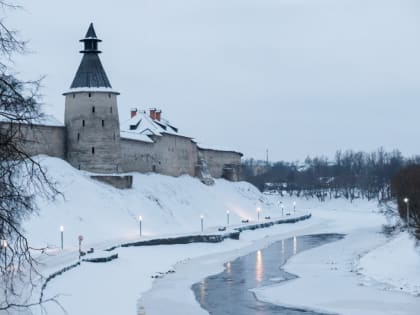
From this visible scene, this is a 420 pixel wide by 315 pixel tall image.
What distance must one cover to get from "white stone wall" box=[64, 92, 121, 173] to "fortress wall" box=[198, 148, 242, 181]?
22618mm

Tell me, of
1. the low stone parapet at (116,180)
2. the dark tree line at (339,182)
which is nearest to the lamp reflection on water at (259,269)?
the low stone parapet at (116,180)

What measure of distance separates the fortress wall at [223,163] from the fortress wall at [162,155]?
153 inches

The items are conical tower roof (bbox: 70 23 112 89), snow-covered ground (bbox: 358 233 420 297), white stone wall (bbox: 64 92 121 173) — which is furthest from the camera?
conical tower roof (bbox: 70 23 112 89)

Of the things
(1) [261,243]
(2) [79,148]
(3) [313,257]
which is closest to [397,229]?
(1) [261,243]

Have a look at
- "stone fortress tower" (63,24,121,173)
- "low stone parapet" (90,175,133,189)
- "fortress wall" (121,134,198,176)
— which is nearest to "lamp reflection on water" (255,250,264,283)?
"low stone parapet" (90,175,133,189)

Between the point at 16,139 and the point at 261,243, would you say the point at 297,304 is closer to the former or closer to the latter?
the point at 16,139

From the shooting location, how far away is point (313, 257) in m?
34.6

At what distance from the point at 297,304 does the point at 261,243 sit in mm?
22257

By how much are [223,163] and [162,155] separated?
16827mm

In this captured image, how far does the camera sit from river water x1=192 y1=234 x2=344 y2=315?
20562mm

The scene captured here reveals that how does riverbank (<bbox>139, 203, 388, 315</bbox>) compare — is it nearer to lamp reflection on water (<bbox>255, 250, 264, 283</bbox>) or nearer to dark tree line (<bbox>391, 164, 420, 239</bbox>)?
lamp reflection on water (<bbox>255, 250, 264, 283</bbox>)

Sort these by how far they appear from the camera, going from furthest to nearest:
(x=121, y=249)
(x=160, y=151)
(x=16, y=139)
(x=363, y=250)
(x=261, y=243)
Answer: (x=160, y=151) → (x=261, y=243) → (x=363, y=250) → (x=121, y=249) → (x=16, y=139)

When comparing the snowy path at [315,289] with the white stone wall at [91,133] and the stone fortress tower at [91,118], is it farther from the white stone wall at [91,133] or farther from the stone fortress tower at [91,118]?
the stone fortress tower at [91,118]

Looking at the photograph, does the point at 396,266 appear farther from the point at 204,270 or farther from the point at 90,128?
the point at 90,128
